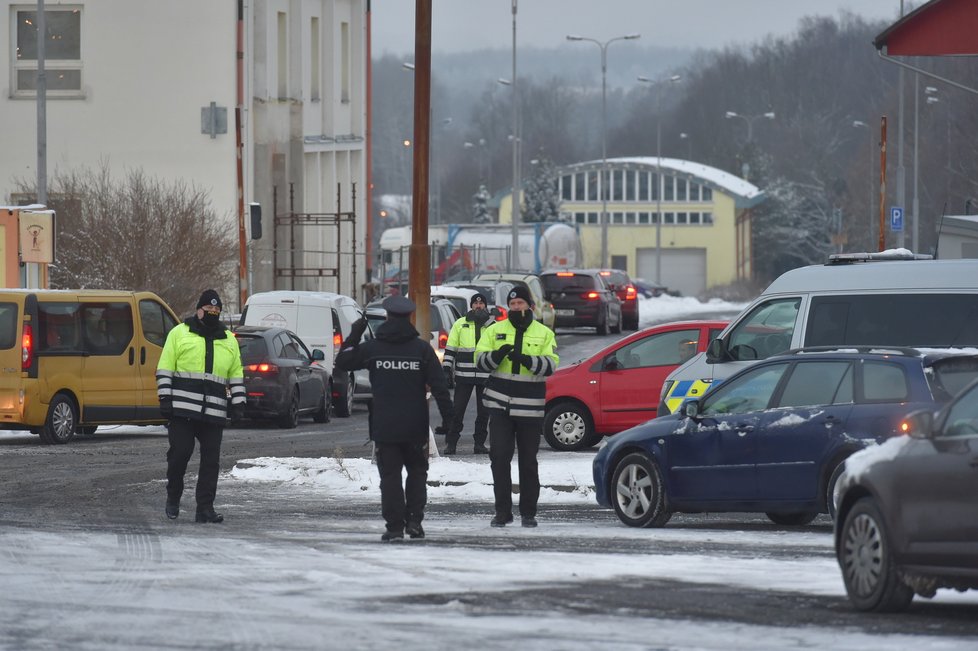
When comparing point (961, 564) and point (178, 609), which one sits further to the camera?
point (178, 609)

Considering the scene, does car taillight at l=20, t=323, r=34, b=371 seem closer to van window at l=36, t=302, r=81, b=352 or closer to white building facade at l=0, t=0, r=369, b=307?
van window at l=36, t=302, r=81, b=352

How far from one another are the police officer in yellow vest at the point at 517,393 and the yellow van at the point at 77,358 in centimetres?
946

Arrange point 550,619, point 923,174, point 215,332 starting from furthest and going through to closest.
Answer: point 923,174 → point 215,332 → point 550,619

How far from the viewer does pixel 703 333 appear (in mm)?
20781

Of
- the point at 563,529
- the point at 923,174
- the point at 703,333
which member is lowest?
the point at 563,529

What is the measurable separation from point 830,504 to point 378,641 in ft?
17.1

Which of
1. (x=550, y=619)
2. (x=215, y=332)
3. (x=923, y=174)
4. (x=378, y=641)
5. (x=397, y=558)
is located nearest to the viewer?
(x=378, y=641)

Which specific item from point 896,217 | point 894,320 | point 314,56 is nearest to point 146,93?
point 314,56

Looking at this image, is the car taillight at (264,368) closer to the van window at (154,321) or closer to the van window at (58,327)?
the van window at (154,321)

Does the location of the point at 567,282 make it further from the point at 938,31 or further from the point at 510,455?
the point at 510,455

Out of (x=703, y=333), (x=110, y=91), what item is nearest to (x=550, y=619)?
(x=703, y=333)

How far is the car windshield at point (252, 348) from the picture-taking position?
24781 mm

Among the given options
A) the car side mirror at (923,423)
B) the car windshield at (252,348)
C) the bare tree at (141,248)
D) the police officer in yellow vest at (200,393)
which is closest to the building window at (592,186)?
the bare tree at (141,248)

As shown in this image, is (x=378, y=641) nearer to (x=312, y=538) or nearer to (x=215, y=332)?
(x=312, y=538)
